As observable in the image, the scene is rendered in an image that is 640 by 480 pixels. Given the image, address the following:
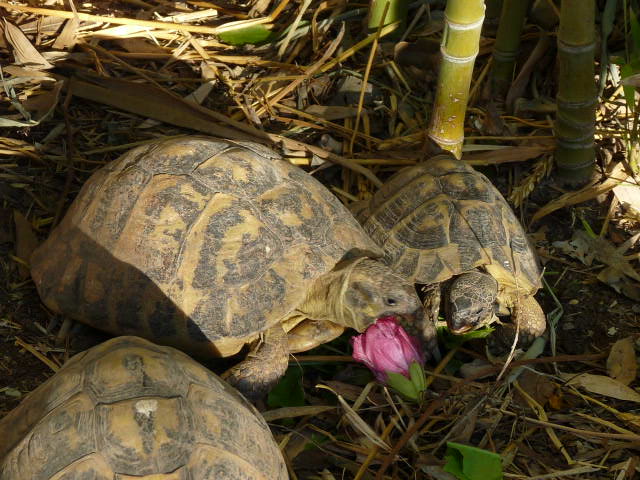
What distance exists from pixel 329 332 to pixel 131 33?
2.40 meters

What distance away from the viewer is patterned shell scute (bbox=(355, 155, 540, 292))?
3.67 m

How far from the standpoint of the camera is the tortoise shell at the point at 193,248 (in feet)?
10.9

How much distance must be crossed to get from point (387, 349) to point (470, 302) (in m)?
0.41

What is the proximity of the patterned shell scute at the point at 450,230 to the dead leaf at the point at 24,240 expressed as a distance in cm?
154

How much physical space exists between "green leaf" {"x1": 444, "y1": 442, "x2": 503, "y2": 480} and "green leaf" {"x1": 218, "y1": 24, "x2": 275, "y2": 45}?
2.89 m

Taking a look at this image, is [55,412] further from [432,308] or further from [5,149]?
[5,149]

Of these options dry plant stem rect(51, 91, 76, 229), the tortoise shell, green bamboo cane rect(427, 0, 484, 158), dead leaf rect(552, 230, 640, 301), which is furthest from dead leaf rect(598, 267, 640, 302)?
dry plant stem rect(51, 91, 76, 229)

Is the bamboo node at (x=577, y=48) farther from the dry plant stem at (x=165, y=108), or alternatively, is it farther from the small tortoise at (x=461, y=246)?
the dry plant stem at (x=165, y=108)

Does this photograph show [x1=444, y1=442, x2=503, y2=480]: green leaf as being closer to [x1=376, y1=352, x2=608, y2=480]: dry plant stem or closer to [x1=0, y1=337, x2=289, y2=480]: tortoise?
[x1=376, y1=352, x2=608, y2=480]: dry plant stem

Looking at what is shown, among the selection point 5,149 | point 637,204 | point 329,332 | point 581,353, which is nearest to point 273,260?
point 329,332

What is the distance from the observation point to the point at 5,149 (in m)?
4.23

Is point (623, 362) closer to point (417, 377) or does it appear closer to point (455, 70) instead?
point (417, 377)

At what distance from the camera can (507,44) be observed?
446cm

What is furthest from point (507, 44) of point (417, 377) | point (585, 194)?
point (417, 377)
